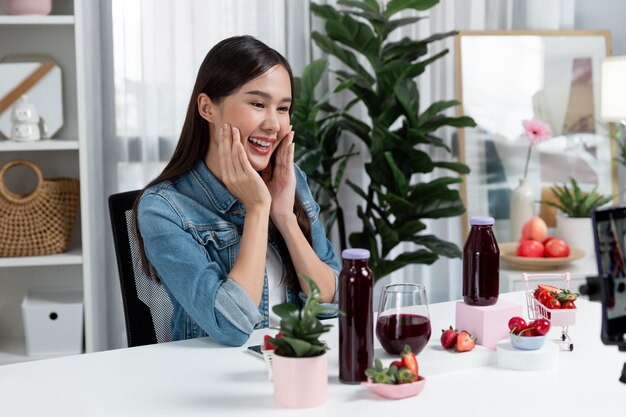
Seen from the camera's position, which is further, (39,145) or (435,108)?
(435,108)

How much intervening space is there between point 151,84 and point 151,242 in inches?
69.7

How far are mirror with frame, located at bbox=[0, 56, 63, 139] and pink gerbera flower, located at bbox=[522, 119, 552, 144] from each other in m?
1.91

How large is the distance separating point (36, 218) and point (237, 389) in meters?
1.84

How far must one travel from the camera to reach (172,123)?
354cm

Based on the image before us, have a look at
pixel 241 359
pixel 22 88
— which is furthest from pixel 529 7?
pixel 241 359

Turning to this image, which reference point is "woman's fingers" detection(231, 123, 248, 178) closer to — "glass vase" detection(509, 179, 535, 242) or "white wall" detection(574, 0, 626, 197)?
"glass vase" detection(509, 179, 535, 242)

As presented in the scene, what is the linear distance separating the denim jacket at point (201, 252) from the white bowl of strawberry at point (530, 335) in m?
0.39

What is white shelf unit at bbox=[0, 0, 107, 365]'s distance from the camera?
9.97ft

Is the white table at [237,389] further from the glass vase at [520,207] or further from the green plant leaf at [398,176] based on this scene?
the glass vase at [520,207]

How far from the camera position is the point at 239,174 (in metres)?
1.93

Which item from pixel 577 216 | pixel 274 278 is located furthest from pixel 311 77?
pixel 274 278

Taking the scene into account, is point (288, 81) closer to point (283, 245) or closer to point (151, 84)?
point (283, 245)

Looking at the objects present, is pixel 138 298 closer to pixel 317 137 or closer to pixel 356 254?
pixel 356 254

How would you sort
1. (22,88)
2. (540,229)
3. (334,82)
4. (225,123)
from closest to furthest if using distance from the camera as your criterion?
1. (225,123)
2. (22,88)
3. (540,229)
4. (334,82)
